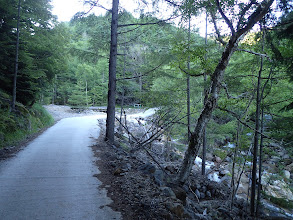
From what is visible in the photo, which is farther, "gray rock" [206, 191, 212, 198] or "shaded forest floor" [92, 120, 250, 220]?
"gray rock" [206, 191, 212, 198]

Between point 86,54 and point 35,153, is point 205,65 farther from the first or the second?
point 35,153

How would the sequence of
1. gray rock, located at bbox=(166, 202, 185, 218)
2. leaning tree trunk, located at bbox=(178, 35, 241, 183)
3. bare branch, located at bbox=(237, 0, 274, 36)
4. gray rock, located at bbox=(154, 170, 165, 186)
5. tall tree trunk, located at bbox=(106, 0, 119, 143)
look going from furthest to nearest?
tall tree trunk, located at bbox=(106, 0, 119, 143), gray rock, located at bbox=(154, 170, 165, 186), leaning tree trunk, located at bbox=(178, 35, 241, 183), bare branch, located at bbox=(237, 0, 274, 36), gray rock, located at bbox=(166, 202, 185, 218)

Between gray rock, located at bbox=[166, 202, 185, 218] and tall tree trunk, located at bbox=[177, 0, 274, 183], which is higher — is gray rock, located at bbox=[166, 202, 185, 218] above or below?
below

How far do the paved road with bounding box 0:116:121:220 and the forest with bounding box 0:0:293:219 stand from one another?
6.82ft

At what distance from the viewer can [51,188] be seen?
4.39m

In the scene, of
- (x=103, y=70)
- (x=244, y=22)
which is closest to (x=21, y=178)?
(x=244, y=22)

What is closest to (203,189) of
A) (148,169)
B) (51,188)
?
(148,169)

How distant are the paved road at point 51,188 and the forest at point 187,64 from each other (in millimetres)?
2079

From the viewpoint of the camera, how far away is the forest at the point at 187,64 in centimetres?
489

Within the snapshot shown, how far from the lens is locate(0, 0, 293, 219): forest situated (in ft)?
16.1

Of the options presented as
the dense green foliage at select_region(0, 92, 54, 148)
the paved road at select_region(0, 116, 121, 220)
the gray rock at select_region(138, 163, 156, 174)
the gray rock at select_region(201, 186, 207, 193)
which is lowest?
the gray rock at select_region(201, 186, 207, 193)

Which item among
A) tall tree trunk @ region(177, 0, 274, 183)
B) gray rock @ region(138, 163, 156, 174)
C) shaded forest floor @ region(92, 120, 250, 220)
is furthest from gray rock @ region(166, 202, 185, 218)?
gray rock @ region(138, 163, 156, 174)

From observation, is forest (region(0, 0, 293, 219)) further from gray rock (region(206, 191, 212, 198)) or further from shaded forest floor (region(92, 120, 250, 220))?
gray rock (region(206, 191, 212, 198))

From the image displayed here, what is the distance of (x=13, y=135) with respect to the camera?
8.67m
